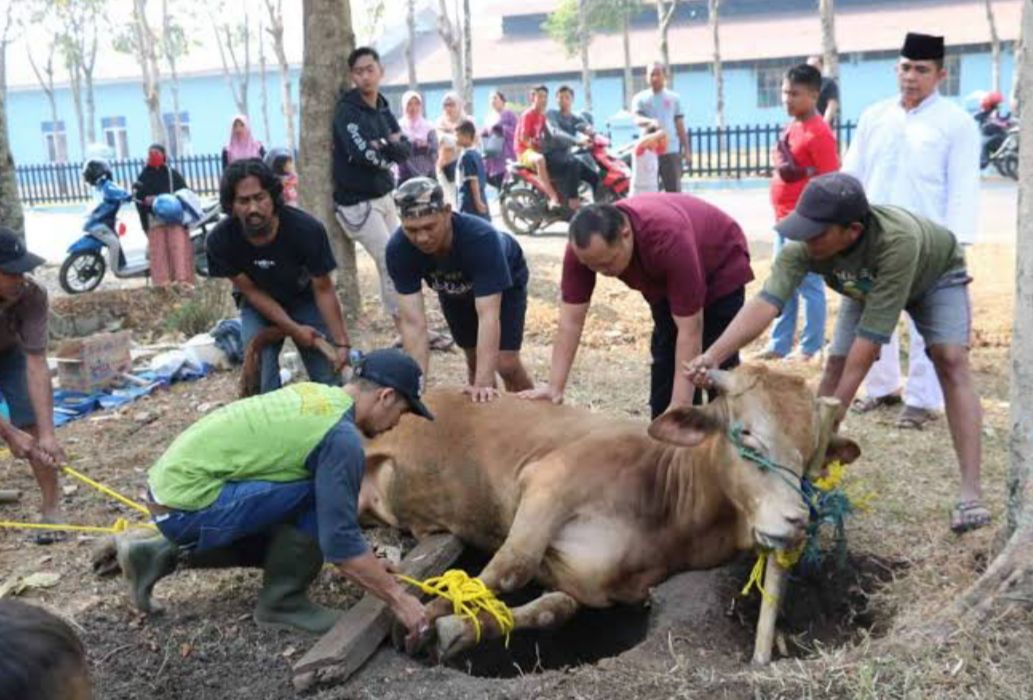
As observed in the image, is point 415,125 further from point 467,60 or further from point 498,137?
point 467,60

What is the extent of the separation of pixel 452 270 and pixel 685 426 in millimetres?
1840

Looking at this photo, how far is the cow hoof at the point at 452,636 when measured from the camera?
4.36m

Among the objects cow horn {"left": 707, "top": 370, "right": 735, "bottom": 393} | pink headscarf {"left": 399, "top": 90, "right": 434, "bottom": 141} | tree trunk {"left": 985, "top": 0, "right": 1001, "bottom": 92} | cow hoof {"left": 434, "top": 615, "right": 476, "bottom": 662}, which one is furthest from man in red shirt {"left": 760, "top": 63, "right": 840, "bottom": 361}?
tree trunk {"left": 985, "top": 0, "right": 1001, "bottom": 92}

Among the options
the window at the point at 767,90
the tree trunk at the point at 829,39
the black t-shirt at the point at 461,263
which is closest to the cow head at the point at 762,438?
the black t-shirt at the point at 461,263

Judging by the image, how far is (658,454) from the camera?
499cm

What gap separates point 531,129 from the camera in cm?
1625

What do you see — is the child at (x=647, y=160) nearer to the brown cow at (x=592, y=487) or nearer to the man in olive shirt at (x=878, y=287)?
the man in olive shirt at (x=878, y=287)

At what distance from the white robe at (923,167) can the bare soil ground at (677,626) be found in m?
0.44

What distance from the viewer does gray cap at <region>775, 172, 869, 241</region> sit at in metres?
4.77

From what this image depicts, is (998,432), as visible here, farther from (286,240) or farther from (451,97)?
(451,97)

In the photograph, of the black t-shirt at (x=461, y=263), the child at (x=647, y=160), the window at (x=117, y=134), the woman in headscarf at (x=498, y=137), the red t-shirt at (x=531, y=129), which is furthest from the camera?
the window at (x=117, y=134)

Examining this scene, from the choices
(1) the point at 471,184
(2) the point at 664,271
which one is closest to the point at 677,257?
(2) the point at 664,271

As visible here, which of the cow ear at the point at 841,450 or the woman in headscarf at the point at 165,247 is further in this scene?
the woman in headscarf at the point at 165,247

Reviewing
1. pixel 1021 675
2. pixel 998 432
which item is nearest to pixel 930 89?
pixel 998 432
